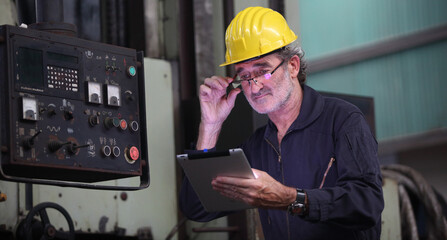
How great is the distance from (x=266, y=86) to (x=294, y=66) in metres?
0.19

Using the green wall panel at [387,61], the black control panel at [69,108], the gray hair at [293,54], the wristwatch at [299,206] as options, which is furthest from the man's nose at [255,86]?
the green wall panel at [387,61]

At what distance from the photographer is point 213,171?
2.55 metres

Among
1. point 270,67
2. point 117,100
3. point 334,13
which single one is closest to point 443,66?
point 334,13

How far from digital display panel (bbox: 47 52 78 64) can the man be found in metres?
0.61

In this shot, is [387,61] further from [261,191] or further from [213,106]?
[261,191]

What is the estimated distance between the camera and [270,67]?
2.90 m

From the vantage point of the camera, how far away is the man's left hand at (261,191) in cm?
244

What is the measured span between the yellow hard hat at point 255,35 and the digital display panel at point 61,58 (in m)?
0.64

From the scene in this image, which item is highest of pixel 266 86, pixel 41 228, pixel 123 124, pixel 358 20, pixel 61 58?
pixel 358 20

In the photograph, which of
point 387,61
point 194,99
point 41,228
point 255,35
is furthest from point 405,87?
point 41,228

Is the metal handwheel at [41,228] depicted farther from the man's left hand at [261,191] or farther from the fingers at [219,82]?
the man's left hand at [261,191]

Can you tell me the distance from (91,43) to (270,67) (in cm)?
68

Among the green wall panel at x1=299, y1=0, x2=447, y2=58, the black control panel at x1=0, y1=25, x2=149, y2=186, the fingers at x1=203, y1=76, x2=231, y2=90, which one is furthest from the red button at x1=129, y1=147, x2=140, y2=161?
the green wall panel at x1=299, y1=0, x2=447, y2=58

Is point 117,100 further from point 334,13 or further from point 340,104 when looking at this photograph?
point 334,13
